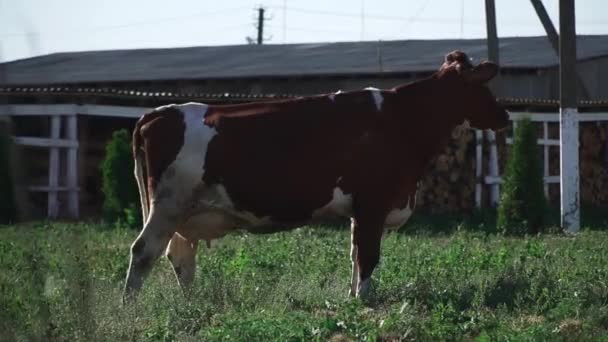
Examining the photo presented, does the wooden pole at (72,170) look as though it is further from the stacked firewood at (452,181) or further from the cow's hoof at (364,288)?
the cow's hoof at (364,288)

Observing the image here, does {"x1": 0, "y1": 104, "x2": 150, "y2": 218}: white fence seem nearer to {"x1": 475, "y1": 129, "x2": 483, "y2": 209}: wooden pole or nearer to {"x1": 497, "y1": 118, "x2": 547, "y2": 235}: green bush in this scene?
{"x1": 475, "y1": 129, "x2": 483, "y2": 209}: wooden pole

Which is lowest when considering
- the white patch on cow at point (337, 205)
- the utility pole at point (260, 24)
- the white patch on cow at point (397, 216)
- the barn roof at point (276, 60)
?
the white patch on cow at point (397, 216)

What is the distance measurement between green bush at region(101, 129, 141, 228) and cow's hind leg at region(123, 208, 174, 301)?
1111 cm

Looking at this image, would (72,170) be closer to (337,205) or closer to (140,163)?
(140,163)

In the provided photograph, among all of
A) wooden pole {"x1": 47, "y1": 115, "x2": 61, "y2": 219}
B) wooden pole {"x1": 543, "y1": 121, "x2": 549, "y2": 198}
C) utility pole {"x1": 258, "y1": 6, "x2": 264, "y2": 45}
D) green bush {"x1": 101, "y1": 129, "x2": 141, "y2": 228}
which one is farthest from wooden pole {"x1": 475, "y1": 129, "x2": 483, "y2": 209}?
utility pole {"x1": 258, "y1": 6, "x2": 264, "y2": 45}

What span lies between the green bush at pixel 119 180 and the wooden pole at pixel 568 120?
282 inches

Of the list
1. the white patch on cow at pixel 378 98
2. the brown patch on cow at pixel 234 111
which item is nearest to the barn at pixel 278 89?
the brown patch on cow at pixel 234 111

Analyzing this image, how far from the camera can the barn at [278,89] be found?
24125 mm

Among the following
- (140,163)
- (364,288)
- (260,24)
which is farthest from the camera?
(260,24)

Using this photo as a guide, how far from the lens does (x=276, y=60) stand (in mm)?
39062

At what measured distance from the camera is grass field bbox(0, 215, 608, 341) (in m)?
8.02

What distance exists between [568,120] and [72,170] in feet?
30.8

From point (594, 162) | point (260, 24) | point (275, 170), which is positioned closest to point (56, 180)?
point (594, 162)

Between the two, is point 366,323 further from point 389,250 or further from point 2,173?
point 2,173
